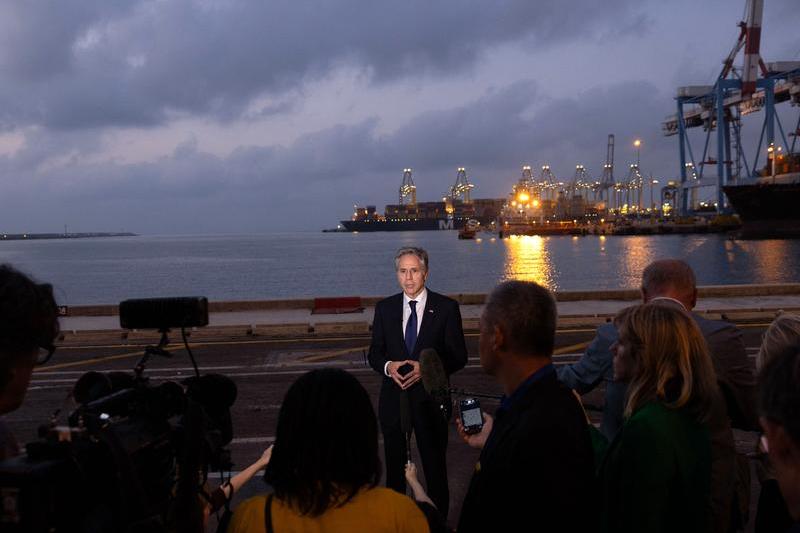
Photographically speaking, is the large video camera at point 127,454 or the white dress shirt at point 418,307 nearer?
the large video camera at point 127,454

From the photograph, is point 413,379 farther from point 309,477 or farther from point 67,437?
point 67,437

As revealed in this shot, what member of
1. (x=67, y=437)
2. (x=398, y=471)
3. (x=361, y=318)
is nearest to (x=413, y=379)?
(x=398, y=471)

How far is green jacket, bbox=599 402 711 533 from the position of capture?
2.71 metres

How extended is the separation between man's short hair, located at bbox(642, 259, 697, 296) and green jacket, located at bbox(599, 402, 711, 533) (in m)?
1.46

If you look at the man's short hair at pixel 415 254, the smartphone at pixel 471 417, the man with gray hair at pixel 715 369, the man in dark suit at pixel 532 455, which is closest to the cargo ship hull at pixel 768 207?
the man's short hair at pixel 415 254

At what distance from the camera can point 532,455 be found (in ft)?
7.65

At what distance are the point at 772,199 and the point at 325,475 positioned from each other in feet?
349

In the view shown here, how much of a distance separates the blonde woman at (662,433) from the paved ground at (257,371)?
9.86ft

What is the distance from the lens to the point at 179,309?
8.38 feet

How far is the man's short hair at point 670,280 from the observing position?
4.15m

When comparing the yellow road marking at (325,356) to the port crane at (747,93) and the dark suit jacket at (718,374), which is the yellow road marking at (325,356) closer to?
the dark suit jacket at (718,374)

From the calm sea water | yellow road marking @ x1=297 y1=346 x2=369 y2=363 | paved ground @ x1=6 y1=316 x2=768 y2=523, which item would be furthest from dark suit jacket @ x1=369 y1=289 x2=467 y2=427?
the calm sea water

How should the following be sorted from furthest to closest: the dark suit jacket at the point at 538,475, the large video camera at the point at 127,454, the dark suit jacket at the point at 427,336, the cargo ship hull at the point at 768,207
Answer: the cargo ship hull at the point at 768,207 < the dark suit jacket at the point at 427,336 < the dark suit jacket at the point at 538,475 < the large video camera at the point at 127,454

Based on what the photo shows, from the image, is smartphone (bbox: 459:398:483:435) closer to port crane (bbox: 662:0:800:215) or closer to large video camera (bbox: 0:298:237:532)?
large video camera (bbox: 0:298:237:532)
